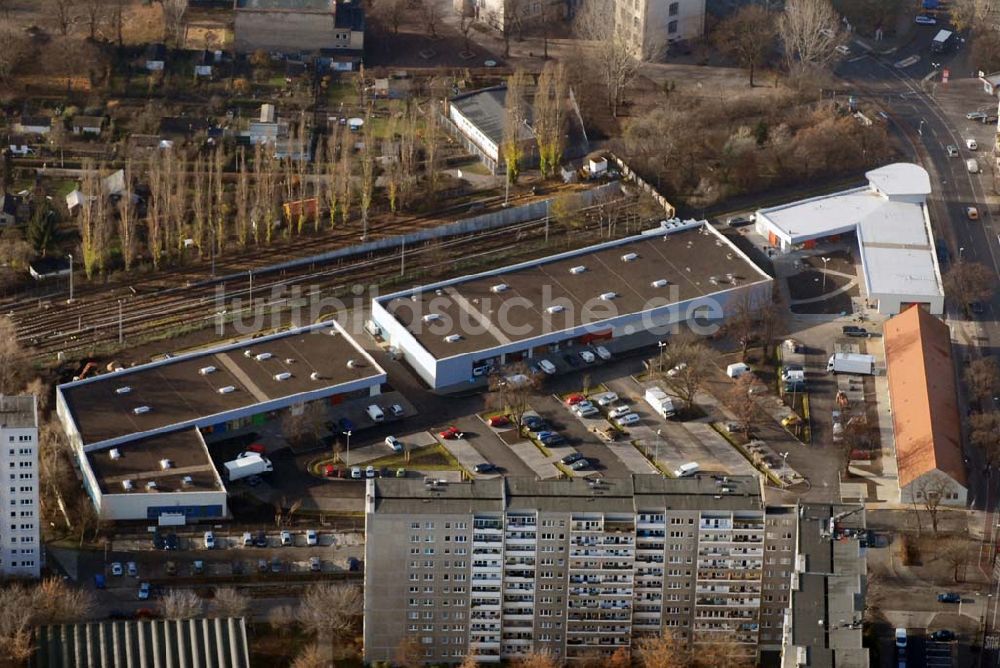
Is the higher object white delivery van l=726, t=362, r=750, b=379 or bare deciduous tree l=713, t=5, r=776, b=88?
bare deciduous tree l=713, t=5, r=776, b=88

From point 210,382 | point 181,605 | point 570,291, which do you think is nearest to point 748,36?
point 570,291

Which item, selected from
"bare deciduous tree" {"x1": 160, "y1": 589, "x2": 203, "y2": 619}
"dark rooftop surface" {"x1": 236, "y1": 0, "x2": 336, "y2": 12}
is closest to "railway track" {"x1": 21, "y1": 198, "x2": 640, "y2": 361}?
"bare deciduous tree" {"x1": 160, "y1": 589, "x2": 203, "y2": 619}

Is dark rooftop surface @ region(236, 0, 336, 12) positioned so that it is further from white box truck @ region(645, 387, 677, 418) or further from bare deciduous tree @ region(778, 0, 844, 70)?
white box truck @ region(645, 387, 677, 418)

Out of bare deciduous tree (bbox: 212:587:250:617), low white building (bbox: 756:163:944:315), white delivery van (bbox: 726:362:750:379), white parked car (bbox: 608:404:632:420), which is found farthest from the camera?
low white building (bbox: 756:163:944:315)

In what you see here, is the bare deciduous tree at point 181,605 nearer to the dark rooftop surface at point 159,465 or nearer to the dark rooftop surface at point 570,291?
the dark rooftop surface at point 159,465

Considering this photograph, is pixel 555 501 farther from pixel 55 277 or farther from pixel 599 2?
pixel 599 2

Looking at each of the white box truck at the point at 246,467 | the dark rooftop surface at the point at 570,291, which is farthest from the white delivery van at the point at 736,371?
the white box truck at the point at 246,467

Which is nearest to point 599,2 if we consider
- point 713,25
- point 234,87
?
point 713,25
